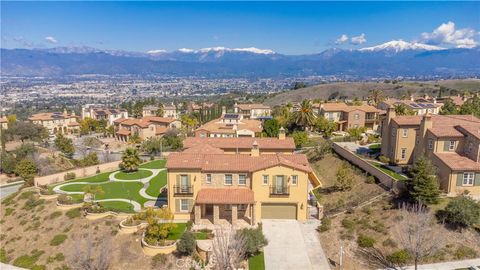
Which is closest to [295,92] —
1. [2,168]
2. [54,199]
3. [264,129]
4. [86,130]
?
[86,130]

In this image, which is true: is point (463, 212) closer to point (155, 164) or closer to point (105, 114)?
point (155, 164)

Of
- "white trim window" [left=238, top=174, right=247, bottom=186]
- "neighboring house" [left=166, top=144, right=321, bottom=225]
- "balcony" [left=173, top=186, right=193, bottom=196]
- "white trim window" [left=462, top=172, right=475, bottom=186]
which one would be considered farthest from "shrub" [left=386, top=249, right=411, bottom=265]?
"balcony" [left=173, top=186, right=193, bottom=196]

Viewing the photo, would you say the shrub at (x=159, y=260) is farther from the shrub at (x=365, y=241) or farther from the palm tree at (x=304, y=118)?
the palm tree at (x=304, y=118)

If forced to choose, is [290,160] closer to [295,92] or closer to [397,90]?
[397,90]

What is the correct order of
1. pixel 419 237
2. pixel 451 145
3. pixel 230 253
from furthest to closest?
pixel 451 145, pixel 230 253, pixel 419 237

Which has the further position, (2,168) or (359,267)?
(2,168)


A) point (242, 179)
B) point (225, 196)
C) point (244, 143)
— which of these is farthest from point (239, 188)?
point (244, 143)

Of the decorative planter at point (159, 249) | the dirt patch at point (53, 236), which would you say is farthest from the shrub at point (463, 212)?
the dirt patch at point (53, 236)
